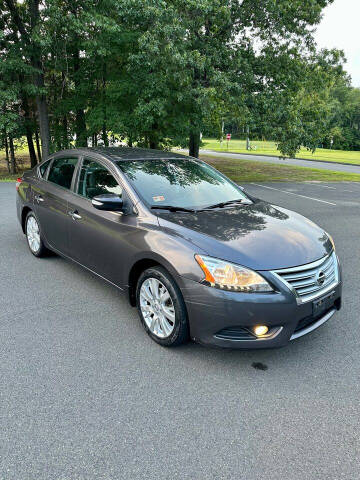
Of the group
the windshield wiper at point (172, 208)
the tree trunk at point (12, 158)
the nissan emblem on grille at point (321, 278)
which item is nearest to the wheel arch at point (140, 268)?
the windshield wiper at point (172, 208)

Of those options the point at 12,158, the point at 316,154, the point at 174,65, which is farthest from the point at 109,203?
the point at 316,154

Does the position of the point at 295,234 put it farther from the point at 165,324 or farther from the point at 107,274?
the point at 107,274

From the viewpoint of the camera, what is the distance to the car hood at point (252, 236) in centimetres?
302

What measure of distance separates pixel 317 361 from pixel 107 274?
2.11m

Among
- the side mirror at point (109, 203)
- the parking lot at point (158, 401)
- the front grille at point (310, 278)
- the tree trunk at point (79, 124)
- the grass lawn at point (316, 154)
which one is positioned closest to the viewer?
the parking lot at point (158, 401)

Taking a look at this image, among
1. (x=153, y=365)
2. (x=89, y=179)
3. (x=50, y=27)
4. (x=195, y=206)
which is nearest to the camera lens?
(x=153, y=365)

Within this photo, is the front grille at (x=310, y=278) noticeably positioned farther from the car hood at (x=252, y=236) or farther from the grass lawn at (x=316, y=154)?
the grass lawn at (x=316, y=154)

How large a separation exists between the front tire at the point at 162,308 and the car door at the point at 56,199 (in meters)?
1.52

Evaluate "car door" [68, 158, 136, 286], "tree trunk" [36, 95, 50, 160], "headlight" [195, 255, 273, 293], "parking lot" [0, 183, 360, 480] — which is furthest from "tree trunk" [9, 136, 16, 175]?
"headlight" [195, 255, 273, 293]

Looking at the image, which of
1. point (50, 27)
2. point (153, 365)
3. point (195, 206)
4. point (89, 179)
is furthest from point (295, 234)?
point (50, 27)

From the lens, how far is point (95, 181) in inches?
168

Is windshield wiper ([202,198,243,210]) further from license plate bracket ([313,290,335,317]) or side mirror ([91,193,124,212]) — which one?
license plate bracket ([313,290,335,317])

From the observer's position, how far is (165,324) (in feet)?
10.8

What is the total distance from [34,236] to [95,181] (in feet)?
5.80
